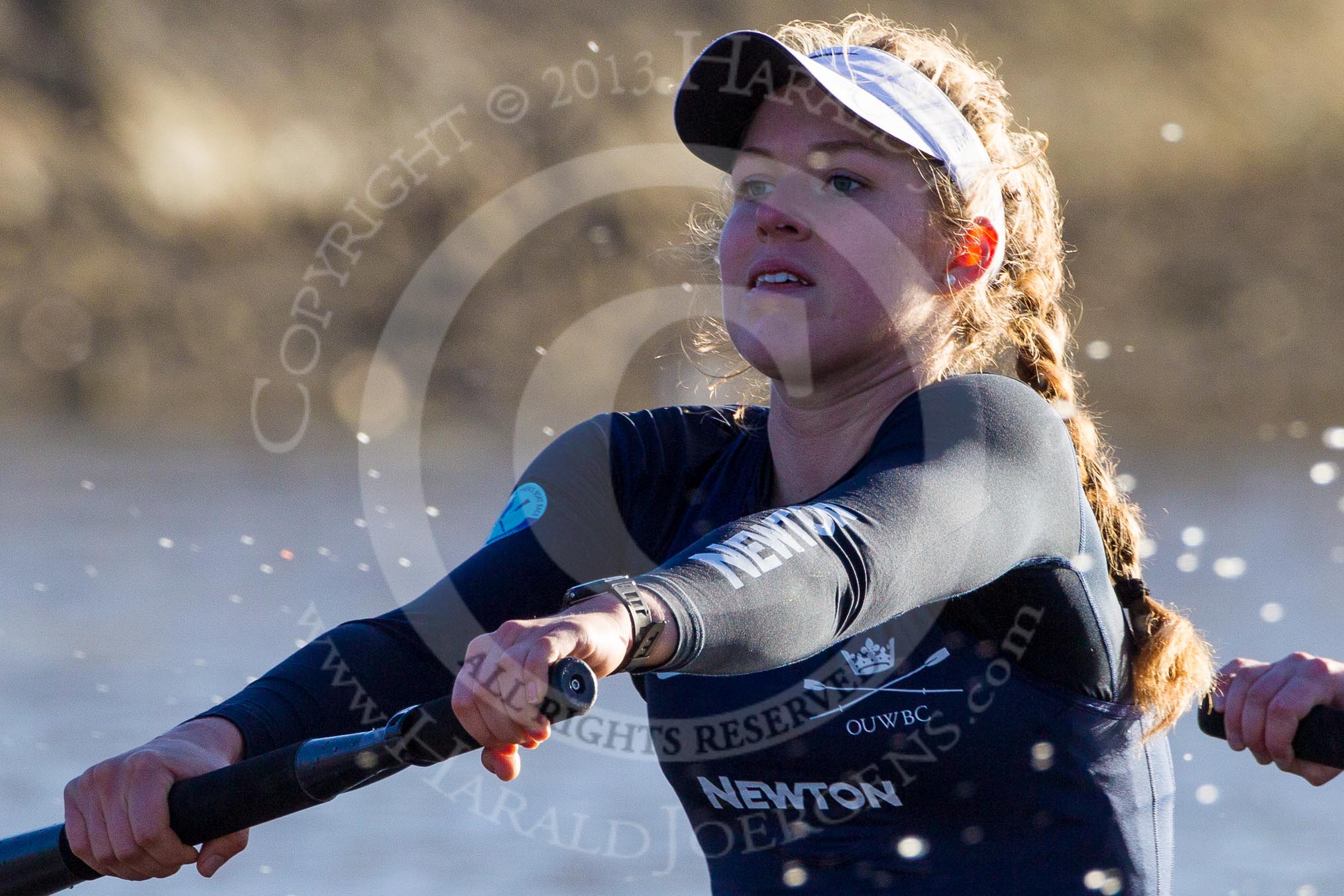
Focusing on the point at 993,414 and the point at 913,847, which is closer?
the point at 993,414

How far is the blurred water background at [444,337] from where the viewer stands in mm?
6164

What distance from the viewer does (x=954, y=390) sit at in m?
1.84

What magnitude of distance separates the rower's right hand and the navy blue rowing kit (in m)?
0.13

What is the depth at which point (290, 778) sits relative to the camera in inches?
62.5

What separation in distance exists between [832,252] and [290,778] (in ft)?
2.98

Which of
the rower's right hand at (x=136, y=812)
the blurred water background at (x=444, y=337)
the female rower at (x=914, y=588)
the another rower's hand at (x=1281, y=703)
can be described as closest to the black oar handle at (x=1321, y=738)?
the another rower's hand at (x=1281, y=703)

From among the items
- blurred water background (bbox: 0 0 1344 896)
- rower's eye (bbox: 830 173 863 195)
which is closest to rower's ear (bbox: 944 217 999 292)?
rower's eye (bbox: 830 173 863 195)

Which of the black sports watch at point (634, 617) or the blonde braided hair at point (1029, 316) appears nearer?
the black sports watch at point (634, 617)

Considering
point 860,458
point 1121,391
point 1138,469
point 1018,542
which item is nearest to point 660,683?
point 860,458

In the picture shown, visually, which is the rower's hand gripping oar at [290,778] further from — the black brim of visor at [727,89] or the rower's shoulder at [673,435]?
the black brim of visor at [727,89]

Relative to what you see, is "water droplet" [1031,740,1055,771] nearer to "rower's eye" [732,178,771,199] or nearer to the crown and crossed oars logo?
the crown and crossed oars logo

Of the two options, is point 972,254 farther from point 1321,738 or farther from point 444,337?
point 444,337

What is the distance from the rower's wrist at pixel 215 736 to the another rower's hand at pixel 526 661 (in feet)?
1.96

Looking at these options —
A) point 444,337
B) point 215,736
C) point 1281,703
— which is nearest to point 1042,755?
point 1281,703
